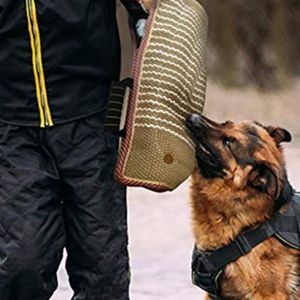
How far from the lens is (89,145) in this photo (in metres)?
3.52

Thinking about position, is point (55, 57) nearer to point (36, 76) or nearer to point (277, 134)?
point (36, 76)

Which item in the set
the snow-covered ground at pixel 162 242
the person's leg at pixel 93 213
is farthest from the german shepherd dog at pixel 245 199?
the snow-covered ground at pixel 162 242

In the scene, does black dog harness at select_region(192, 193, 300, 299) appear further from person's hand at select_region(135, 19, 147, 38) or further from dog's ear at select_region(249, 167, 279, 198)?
person's hand at select_region(135, 19, 147, 38)

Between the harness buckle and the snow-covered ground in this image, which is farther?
the snow-covered ground

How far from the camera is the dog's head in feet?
11.6

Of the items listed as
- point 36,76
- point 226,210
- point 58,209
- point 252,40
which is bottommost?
point 252,40

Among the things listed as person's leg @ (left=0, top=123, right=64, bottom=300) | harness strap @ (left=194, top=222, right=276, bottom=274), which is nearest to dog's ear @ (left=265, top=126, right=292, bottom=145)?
harness strap @ (left=194, top=222, right=276, bottom=274)

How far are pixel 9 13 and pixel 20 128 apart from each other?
16.5 inches

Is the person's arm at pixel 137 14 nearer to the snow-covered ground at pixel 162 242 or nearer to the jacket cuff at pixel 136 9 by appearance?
the jacket cuff at pixel 136 9

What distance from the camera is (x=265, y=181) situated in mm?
3533

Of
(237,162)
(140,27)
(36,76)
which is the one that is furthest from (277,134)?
(36,76)

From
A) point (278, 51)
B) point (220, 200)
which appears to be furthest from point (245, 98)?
point (220, 200)

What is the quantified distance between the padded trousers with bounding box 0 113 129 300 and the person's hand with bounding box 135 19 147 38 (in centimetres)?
34

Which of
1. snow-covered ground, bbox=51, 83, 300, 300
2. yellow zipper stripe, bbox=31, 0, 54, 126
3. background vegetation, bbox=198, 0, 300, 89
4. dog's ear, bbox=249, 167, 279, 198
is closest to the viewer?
yellow zipper stripe, bbox=31, 0, 54, 126
